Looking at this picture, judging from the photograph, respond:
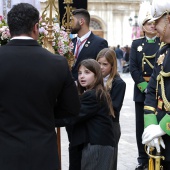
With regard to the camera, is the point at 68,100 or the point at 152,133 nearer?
the point at 68,100

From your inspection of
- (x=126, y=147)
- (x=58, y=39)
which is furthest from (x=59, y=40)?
(x=126, y=147)

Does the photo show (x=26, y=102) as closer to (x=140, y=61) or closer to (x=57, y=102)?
(x=57, y=102)

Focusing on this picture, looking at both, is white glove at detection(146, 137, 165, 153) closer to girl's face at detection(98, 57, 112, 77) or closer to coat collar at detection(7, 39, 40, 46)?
coat collar at detection(7, 39, 40, 46)

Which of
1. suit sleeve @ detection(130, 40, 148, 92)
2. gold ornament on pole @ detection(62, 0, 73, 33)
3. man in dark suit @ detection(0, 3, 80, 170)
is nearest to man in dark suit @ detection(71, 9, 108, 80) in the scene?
suit sleeve @ detection(130, 40, 148, 92)

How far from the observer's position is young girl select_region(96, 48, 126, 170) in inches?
188

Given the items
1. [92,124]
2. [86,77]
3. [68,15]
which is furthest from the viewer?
[68,15]

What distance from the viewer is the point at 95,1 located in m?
37.6

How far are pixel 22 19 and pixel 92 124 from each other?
1.52 metres

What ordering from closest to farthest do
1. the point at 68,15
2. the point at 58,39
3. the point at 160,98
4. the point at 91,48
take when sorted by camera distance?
the point at 160,98
the point at 58,39
the point at 68,15
the point at 91,48

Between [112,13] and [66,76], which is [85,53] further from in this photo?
[112,13]

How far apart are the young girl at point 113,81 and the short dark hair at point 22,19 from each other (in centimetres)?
194

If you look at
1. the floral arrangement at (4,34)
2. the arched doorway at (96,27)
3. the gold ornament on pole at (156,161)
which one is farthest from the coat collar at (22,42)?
the arched doorway at (96,27)

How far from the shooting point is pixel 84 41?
6105 millimetres

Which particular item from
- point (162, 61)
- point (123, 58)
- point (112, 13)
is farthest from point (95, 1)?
point (162, 61)
